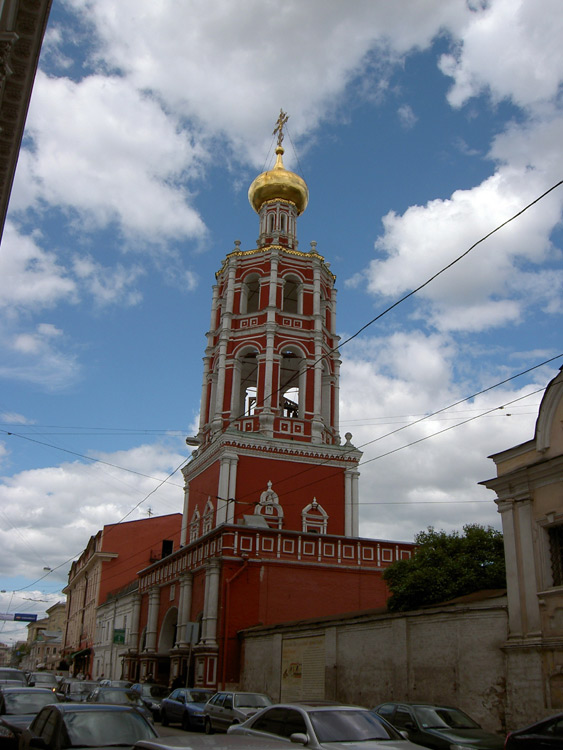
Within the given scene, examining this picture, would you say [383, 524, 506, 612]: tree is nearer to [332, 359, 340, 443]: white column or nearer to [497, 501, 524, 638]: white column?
[497, 501, 524, 638]: white column

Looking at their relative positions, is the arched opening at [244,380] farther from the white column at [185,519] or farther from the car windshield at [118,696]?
the car windshield at [118,696]

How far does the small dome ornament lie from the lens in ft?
139

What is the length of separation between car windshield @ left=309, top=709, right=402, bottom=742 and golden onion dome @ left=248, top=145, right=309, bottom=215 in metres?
36.5

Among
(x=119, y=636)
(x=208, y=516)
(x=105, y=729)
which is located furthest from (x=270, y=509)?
(x=105, y=729)

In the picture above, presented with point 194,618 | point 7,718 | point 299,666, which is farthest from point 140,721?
point 194,618

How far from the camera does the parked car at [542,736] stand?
9844 mm

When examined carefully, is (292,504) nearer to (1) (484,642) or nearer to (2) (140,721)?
(1) (484,642)

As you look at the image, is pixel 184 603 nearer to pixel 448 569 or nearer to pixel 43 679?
pixel 43 679

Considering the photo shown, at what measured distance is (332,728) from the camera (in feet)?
28.5

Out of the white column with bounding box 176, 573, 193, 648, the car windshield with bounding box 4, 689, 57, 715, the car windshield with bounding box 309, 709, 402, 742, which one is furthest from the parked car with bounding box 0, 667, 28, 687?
the car windshield with bounding box 309, 709, 402, 742

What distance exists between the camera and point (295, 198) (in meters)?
42.6

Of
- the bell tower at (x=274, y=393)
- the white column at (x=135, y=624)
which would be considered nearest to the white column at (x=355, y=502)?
the bell tower at (x=274, y=393)

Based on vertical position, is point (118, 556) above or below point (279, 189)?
below

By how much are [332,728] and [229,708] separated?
360 inches
